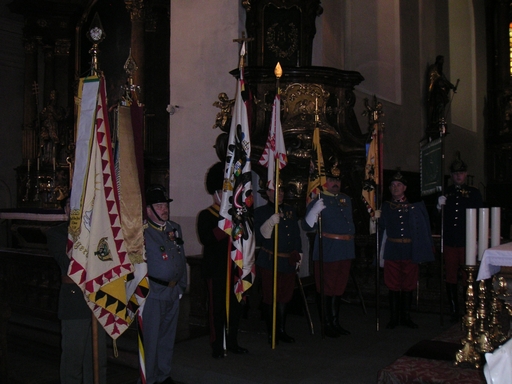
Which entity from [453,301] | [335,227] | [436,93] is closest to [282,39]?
[335,227]

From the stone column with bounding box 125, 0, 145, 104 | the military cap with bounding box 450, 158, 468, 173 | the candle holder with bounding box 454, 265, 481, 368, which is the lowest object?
the candle holder with bounding box 454, 265, 481, 368

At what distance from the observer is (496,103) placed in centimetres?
1583

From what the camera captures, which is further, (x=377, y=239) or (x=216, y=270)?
(x=377, y=239)

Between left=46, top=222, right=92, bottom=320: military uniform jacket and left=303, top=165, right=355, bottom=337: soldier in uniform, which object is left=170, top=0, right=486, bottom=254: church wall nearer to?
left=303, top=165, right=355, bottom=337: soldier in uniform

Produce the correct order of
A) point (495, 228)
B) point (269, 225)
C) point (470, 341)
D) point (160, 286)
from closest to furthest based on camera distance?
point (470, 341) → point (495, 228) → point (160, 286) → point (269, 225)

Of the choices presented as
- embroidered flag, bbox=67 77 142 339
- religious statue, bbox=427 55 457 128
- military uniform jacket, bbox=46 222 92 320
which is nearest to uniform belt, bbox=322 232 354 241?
embroidered flag, bbox=67 77 142 339

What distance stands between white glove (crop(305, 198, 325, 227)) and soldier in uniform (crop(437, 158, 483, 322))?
Answer: 5.81 feet

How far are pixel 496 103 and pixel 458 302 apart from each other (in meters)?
10.8

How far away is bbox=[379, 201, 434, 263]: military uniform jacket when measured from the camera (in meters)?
6.21

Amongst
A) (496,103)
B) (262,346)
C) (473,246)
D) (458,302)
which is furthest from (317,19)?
(496,103)

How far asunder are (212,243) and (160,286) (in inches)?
33.0

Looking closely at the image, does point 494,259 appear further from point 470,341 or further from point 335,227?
point 335,227

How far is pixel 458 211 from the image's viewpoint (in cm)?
660

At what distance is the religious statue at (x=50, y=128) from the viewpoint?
14.0 meters
